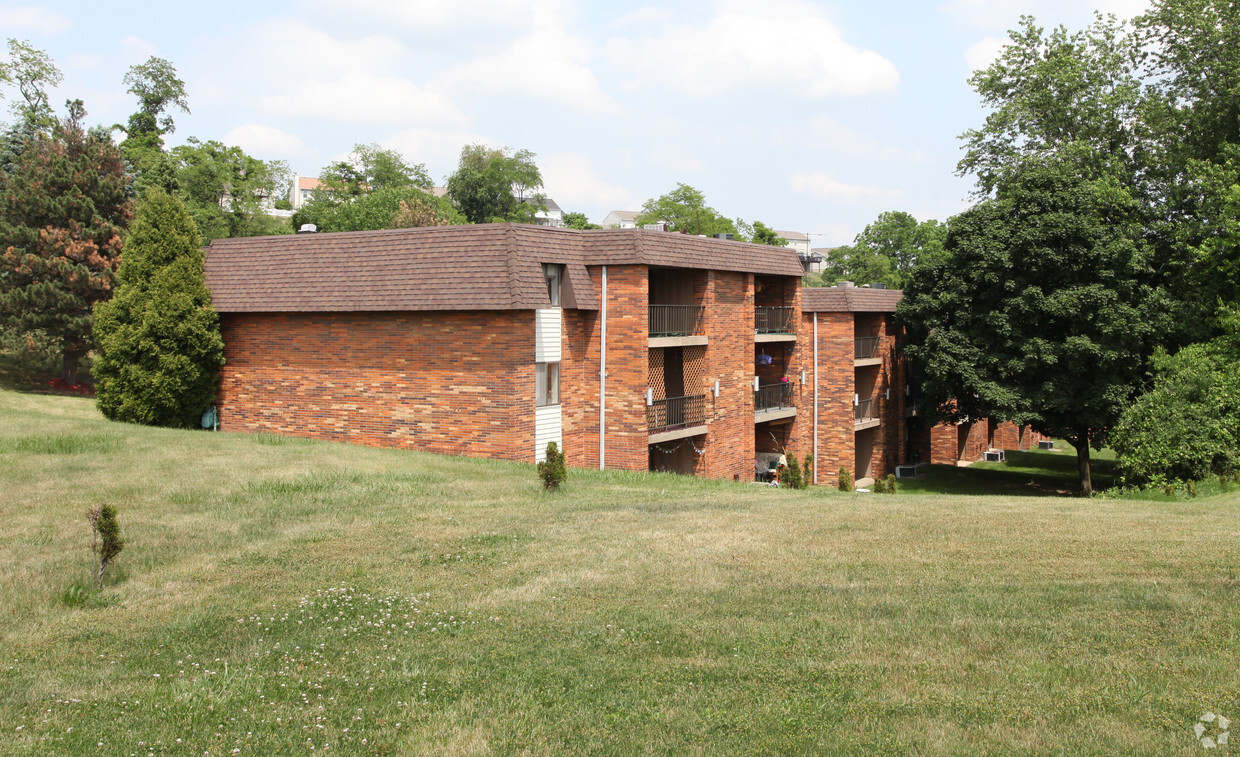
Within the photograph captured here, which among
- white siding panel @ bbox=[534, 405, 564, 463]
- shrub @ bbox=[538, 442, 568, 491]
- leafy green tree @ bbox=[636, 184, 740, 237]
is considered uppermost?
leafy green tree @ bbox=[636, 184, 740, 237]

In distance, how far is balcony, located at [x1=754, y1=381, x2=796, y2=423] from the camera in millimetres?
31219

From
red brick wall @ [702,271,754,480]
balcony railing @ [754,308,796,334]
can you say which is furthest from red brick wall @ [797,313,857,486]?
red brick wall @ [702,271,754,480]

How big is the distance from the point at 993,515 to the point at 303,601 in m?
11.5

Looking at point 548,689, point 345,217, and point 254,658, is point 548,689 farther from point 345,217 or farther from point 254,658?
point 345,217

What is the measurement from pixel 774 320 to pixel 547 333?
12046 mm

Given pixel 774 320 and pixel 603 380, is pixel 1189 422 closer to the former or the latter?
pixel 774 320

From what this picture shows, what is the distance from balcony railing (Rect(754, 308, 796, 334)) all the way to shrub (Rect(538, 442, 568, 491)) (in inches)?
660

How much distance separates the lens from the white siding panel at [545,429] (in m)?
23.2

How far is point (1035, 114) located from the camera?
35156mm

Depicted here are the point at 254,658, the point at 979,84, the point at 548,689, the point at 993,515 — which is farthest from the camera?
the point at 979,84

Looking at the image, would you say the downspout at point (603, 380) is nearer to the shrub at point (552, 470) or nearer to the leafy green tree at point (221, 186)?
the shrub at point (552, 470)

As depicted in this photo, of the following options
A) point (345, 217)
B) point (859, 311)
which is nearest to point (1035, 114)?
point (859, 311)

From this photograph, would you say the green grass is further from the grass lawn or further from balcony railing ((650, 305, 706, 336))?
the grass lawn

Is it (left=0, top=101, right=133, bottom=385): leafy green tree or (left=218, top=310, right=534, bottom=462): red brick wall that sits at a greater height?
(left=0, top=101, right=133, bottom=385): leafy green tree
